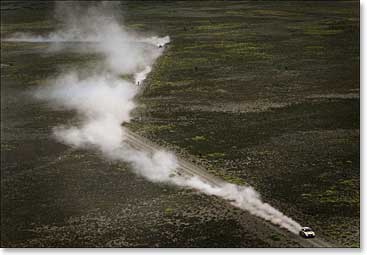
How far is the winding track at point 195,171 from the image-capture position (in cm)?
Result: 3288

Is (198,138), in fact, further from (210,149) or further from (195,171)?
(195,171)

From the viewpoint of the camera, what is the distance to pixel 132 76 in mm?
83625

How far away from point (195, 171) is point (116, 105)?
24333mm

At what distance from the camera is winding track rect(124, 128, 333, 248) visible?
32.9 m

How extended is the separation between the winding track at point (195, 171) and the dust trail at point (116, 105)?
0.44 meters

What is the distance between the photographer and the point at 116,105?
67875 millimetres

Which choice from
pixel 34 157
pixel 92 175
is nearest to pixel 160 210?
pixel 92 175

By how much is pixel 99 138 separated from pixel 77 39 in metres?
75.6

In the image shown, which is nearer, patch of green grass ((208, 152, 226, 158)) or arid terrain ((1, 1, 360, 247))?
arid terrain ((1, 1, 360, 247))

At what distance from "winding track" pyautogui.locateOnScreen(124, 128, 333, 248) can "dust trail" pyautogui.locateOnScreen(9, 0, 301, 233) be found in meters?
0.44

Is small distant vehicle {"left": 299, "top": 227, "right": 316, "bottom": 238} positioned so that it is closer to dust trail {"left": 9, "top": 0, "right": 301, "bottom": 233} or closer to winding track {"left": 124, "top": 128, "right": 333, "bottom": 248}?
winding track {"left": 124, "top": 128, "right": 333, "bottom": 248}

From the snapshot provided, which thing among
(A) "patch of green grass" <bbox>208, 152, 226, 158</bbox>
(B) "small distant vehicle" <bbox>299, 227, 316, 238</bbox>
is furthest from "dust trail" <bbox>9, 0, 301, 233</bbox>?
(A) "patch of green grass" <bbox>208, 152, 226, 158</bbox>

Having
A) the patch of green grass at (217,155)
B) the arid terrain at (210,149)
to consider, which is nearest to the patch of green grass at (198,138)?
the arid terrain at (210,149)

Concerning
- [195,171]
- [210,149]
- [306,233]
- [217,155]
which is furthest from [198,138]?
[306,233]
